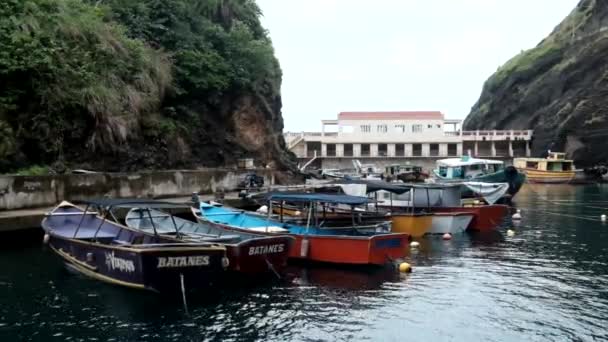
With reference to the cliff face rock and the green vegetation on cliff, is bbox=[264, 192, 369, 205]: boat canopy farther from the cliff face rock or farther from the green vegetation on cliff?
the cliff face rock

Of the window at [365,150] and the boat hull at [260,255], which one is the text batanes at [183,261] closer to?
the boat hull at [260,255]

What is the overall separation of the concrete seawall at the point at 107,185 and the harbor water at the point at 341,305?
247cm

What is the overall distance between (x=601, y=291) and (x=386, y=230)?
6944 millimetres

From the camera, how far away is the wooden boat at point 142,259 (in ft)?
40.7

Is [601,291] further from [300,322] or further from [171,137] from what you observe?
[171,137]

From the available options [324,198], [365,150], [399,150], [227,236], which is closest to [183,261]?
[227,236]

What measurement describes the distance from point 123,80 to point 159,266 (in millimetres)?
19551

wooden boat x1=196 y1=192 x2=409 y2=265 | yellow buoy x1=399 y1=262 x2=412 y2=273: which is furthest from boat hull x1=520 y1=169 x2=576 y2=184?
yellow buoy x1=399 y1=262 x2=412 y2=273

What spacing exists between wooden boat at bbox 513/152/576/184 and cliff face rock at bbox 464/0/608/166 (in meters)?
5.93

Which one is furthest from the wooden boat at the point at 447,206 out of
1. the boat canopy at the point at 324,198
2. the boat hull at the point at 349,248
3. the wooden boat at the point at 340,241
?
the boat hull at the point at 349,248

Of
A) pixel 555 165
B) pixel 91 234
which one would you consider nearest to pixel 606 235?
pixel 91 234

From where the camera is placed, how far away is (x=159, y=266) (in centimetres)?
1241

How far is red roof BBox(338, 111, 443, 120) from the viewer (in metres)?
85.4

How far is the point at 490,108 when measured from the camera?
9894cm
